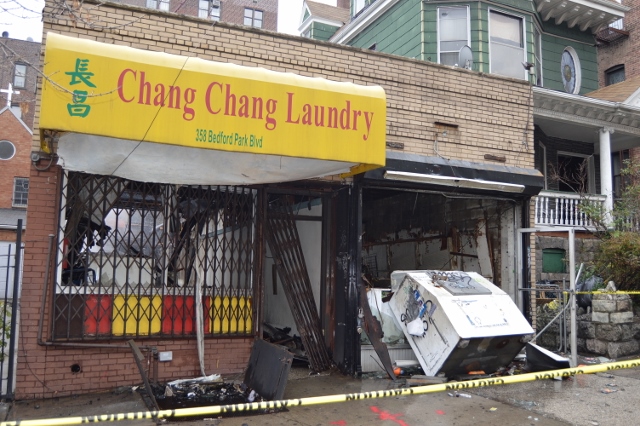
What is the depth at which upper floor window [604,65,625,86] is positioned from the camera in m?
22.4

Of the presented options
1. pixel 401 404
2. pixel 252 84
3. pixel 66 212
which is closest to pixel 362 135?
pixel 252 84

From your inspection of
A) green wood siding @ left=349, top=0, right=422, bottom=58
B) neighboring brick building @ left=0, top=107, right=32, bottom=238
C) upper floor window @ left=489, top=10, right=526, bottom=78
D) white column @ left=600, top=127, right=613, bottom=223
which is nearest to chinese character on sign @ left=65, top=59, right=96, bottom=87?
green wood siding @ left=349, top=0, right=422, bottom=58

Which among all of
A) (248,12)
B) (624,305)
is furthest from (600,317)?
(248,12)

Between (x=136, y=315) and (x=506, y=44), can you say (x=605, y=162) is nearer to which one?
(x=506, y=44)

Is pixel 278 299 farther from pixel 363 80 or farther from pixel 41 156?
pixel 41 156

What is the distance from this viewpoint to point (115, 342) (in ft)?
21.5

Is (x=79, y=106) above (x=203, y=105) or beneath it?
beneath

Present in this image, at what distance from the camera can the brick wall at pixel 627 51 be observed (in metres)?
21.6

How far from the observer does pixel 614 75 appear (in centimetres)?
2294

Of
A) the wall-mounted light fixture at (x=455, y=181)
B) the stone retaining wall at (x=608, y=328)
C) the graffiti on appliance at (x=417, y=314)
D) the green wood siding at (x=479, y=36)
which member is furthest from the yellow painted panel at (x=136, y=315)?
the green wood siding at (x=479, y=36)

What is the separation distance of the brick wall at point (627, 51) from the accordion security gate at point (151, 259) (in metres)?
20.3

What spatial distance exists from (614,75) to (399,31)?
12.1 meters

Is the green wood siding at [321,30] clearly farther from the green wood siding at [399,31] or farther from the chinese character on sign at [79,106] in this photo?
the chinese character on sign at [79,106]

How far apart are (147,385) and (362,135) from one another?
3874mm
